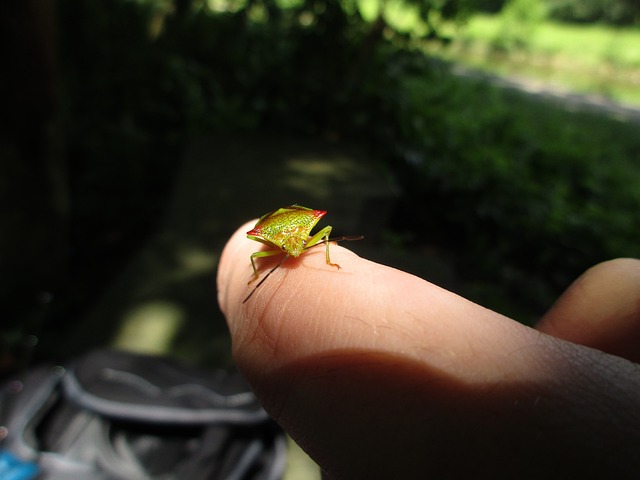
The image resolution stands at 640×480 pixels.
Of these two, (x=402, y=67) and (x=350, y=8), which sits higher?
(x=350, y=8)

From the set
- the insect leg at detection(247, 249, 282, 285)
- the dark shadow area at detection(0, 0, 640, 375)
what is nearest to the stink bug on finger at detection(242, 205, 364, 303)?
the insect leg at detection(247, 249, 282, 285)

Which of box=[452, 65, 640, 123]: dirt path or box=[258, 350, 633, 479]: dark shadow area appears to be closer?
box=[258, 350, 633, 479]: dark shadow area

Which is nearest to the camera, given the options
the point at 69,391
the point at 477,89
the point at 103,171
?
the point at 69,391

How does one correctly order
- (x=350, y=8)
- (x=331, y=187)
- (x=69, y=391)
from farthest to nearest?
(x=350, y=8), (x=331, y=187), (x=69, y=391)

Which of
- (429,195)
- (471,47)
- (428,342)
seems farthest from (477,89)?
(428,342)

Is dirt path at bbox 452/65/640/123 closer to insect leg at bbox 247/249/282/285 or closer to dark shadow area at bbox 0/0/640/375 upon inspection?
dark shadow area at bbox 0/0/640/375

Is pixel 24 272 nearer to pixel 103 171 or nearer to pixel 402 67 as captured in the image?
pixel 103 171
